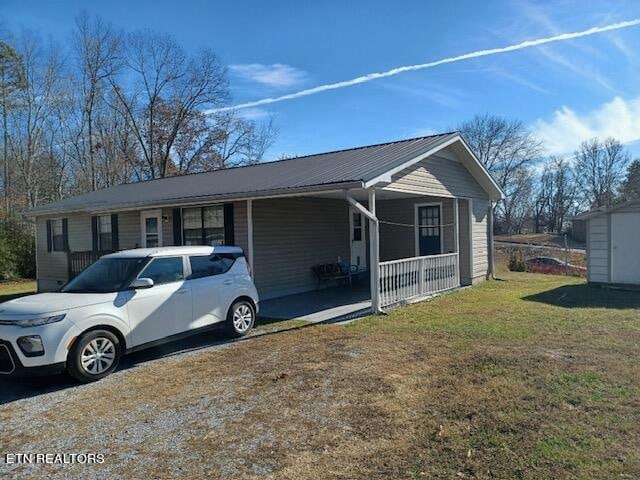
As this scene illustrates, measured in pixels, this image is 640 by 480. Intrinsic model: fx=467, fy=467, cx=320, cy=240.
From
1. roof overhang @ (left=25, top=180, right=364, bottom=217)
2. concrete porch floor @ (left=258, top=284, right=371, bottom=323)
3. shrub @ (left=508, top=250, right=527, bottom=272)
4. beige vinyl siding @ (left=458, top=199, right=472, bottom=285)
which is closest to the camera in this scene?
roof overhang @ (left=25, top=180, right=364, bottom=217)

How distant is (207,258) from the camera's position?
24.5 ft

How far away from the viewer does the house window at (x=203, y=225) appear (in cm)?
1188

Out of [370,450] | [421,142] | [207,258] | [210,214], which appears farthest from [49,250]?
[370,450]

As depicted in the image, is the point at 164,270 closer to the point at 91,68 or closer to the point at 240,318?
the point at 240,318

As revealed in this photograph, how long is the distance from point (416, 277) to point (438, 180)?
2.96 m

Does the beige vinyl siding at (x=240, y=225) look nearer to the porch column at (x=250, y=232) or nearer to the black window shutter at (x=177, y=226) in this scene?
the porch column at (x=250, y=232)

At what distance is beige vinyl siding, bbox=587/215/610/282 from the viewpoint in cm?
1227

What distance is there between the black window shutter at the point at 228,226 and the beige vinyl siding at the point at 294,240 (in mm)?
591

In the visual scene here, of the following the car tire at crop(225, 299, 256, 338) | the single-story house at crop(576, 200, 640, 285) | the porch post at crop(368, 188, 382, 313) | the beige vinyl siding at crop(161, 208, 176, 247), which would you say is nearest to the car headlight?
the car tire at crop(225, 299, 256, 338)

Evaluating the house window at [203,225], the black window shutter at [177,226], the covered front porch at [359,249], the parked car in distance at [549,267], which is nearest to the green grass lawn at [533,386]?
the covered front porch at [359,249]

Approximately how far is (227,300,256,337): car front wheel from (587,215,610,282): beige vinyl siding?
957cm

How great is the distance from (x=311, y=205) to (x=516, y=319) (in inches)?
259

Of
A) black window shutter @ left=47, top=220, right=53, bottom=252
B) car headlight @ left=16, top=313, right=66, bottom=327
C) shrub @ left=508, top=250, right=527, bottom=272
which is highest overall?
black window shutter @ left=47, top=220, right=53, bottom=252

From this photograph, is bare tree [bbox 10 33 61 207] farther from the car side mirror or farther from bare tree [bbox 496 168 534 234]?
bare tree [bbox 496 168 534 234]
